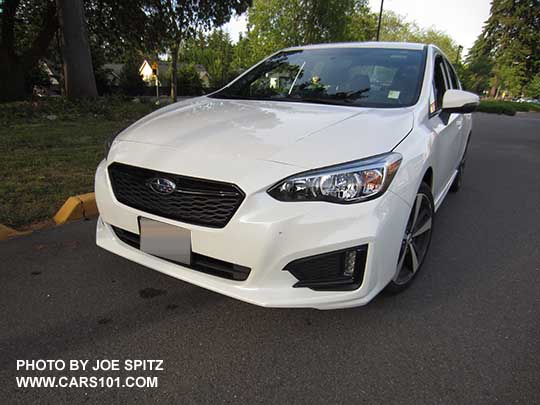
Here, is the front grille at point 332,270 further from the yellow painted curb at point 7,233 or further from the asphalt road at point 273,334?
the yellow painted curb at point 7,233

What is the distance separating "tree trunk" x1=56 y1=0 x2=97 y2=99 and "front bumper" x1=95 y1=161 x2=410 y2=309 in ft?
32.9

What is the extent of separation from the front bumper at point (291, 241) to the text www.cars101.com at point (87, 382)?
0.48m

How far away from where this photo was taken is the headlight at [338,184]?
5.64ft

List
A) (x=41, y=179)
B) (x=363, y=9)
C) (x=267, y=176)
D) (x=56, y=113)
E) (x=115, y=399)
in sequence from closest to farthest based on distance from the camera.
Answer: (x=115, y=399) → (x=267, y=176) → (x=41, y=179) → (x=56, y=113) → (x=363, y=9)

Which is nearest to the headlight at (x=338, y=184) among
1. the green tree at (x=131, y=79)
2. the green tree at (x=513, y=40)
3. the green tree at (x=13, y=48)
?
the green tree at (x=13, y=48)

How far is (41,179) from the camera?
4223 mm

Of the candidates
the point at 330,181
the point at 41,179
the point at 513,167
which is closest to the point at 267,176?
the point at 330,181

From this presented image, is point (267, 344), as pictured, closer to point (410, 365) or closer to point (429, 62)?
point (410, 365)

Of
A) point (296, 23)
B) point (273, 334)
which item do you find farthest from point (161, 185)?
point (296, 23)

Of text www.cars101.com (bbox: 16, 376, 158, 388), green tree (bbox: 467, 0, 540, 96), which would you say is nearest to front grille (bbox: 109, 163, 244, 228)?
text www.cars101.com (bbox: 16, 376, 158, 388)

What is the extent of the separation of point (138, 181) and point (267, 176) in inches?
27.9

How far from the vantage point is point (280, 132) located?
2027 mm

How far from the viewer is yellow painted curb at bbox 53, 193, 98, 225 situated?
3.39 m

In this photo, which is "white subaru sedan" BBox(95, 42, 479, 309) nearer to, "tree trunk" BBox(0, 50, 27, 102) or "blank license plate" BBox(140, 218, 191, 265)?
"blank license plate" BBox(140, 218, 191, 265)
